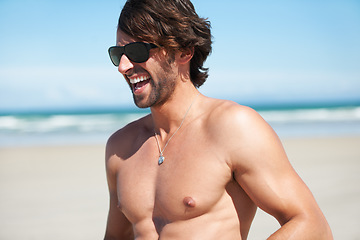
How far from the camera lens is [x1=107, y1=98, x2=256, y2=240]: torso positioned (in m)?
1.86

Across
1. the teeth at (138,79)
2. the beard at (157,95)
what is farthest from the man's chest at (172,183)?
the teeth at (138,79)

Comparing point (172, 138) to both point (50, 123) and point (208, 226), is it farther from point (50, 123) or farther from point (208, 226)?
point (50, 123)

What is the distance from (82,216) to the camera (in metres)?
6.05

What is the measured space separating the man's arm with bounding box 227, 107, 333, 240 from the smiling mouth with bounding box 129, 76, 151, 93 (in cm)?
52

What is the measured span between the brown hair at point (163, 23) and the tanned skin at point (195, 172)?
6cm

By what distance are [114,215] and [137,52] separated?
0.91 meters

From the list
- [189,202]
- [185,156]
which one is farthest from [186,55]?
[189,202]

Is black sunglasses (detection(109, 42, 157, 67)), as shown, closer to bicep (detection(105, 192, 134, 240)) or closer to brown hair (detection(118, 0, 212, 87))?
brown hair (detection(118, 0, 212, 87))

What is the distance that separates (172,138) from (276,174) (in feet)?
2.02

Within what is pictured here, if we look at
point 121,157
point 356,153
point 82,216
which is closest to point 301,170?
point 356,153

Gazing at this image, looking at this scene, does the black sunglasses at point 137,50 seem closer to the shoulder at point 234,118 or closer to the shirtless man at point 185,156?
the shirtless man at point 185,156

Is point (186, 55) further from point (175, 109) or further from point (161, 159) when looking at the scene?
point (161, 159)

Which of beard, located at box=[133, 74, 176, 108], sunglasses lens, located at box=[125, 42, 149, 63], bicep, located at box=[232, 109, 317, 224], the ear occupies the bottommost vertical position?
bicep, located at box=[232, 109, 317, 224]

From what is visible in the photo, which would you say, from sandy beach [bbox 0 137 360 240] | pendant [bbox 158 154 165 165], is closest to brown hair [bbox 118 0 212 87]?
pendant [bbox 158 154 165 165]
